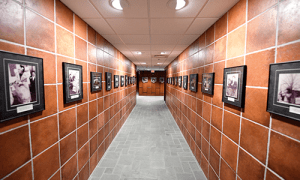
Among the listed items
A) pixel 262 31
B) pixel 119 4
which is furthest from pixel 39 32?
pixel 262 31

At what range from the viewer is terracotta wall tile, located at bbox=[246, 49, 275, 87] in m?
1.18

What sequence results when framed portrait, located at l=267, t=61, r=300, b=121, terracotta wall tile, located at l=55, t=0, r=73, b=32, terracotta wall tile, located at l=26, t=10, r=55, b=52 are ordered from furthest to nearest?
terracotta wall tile, located at l=55, t=0, r=73, b=32 → terracotta wall tile, located at l=26, t=10, r=55, b=52 → framed portrait, located at l=267, t=61, r=300, b=121

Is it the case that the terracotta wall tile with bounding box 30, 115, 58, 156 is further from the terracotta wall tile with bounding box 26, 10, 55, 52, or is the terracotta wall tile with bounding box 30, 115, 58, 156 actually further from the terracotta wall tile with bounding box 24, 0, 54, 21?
the terracotta wall tile with bounding box 24, 0, 54, 21

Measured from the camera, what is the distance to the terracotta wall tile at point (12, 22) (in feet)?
3.29

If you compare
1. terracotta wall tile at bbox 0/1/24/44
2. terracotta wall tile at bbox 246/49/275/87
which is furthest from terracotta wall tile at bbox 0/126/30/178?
terracotta wall tile at bbox 246/49/275/87

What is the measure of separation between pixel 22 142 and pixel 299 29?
2.65 meters

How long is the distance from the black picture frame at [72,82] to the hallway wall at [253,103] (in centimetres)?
239

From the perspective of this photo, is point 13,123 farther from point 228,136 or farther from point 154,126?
point 154,126

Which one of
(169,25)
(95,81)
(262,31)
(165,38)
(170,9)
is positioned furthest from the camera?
(165,38)

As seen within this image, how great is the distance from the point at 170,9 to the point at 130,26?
37.0 inches

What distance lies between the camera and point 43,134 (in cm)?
138

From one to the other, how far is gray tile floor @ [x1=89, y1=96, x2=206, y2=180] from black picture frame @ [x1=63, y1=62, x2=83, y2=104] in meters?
1.73

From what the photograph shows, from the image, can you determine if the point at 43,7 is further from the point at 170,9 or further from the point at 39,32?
the point at 170,9

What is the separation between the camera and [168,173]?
2490mm
